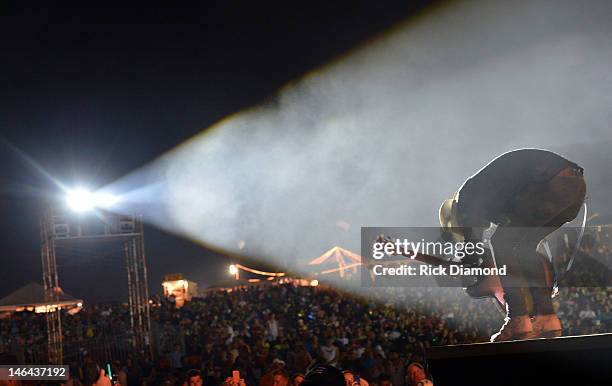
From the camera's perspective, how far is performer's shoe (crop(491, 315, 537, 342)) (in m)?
3.74

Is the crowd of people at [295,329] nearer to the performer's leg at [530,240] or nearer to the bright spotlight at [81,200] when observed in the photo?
the bright spotlight at [81,200]

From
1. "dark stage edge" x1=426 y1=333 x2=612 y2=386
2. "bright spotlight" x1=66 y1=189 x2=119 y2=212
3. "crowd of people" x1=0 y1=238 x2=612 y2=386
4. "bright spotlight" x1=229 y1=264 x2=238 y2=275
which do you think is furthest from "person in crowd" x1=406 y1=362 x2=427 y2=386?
"bright spotlight" x1=229 y1=264 x2=238 y2=275

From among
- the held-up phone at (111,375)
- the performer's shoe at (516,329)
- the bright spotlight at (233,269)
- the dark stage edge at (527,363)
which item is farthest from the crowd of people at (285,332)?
the bright spotlight at (233,269)

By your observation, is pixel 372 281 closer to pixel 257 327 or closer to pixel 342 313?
pixel 257 327

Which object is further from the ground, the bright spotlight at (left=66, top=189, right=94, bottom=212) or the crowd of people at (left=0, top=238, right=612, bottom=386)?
the bright spotlight at (left=66, top=189, right=94, bottom=212)

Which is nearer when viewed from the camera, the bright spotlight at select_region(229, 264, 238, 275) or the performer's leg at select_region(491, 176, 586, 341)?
the performer's leg at select_region(491, 176, 586, 341)

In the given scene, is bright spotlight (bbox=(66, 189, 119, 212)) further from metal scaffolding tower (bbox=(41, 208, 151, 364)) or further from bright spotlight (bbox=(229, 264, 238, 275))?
bright spotlight (bbox=(229, 264, 238, 275))

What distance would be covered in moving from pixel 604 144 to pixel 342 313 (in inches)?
277

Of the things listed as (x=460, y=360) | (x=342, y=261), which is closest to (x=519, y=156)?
(x=460, y=360)

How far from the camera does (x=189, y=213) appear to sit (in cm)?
2506

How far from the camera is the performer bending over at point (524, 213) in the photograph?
12.3ft

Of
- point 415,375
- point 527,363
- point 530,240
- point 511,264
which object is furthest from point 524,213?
point 415,375

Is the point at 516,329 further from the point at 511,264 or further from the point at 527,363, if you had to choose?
the point at 527,363

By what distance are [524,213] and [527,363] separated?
132 cm
